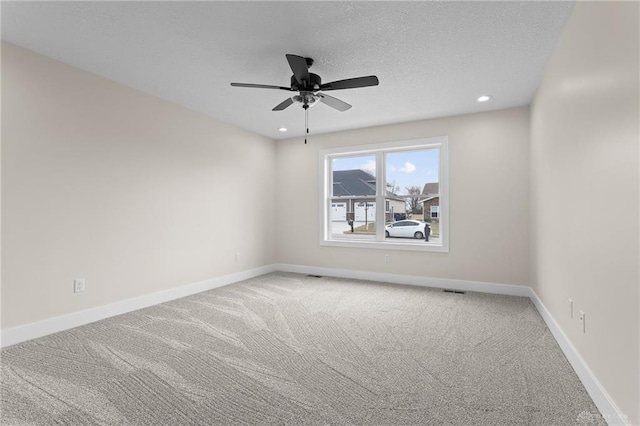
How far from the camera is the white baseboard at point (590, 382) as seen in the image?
154 centimetres

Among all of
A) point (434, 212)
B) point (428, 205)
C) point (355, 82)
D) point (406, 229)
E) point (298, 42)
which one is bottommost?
point (406, 229)

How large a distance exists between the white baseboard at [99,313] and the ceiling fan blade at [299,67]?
9.97ft

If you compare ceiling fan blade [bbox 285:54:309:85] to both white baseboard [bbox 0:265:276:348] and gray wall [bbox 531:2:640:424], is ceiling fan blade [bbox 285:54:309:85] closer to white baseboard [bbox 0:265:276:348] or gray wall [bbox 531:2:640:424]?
gray wall [bbox 531:2:640:424]

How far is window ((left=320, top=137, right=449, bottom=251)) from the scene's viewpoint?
4.78 m

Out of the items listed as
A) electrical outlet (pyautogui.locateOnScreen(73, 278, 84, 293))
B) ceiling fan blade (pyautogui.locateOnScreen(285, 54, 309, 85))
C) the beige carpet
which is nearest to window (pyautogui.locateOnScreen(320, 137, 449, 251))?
Answer: the beige carpet

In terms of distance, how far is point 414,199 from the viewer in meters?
4.98

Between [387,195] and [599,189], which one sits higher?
[387,195]

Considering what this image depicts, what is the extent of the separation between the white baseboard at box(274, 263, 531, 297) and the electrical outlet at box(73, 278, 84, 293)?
318 cm

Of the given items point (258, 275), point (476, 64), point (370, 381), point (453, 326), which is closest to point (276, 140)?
point (258, 275)

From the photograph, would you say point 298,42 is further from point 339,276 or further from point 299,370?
point 339,276

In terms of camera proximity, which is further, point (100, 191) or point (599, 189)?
point (100, 191)

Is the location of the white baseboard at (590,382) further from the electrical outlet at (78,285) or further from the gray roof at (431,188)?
the electrical outlet at (78,285)

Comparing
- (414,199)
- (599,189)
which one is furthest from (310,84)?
(414,199)

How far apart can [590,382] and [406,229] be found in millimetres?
3259
